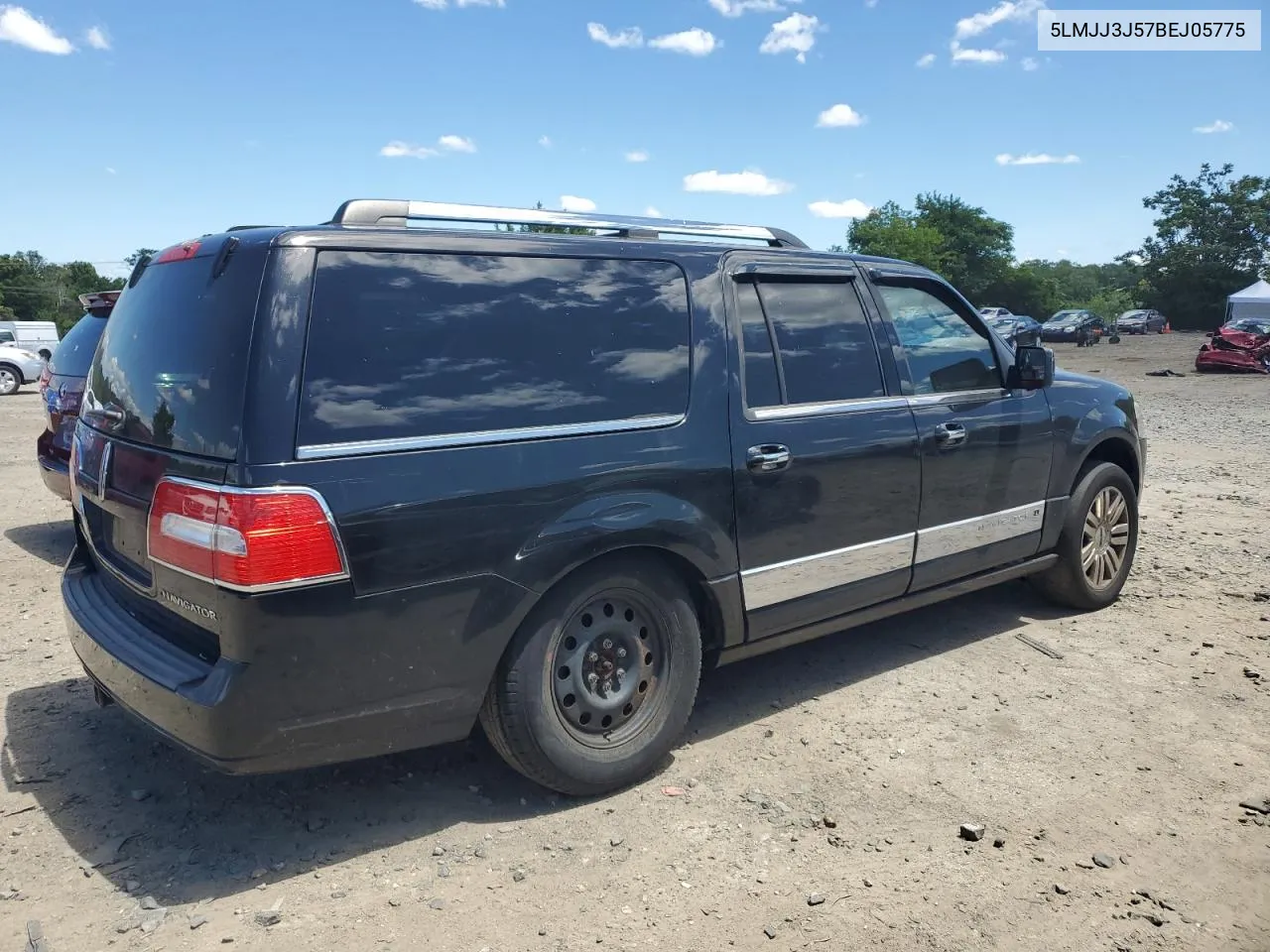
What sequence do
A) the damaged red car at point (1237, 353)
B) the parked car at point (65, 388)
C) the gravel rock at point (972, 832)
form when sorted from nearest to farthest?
1. the gravel rock at point (972, 832)
2. the parked car at point (65, 388)
3. the damaged red car at point (1237, 353)

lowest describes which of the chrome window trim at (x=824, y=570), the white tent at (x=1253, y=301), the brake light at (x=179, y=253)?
the chrome window trim at (x=824, y=570)

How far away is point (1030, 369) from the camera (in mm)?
4762

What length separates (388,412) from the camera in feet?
9.30

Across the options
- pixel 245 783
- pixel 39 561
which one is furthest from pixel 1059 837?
pixel 39 561

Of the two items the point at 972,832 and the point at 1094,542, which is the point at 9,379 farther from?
the point at 972,832

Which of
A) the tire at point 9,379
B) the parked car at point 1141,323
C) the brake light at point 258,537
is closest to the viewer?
the brake light at point 258,537

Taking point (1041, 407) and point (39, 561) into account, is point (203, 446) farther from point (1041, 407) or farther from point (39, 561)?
point (39, 561)

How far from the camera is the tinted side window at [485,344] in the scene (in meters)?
2.79

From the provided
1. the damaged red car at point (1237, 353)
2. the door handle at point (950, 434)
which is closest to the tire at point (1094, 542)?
the door handle at point (950, 434)

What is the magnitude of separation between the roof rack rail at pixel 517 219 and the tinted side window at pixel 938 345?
67 cm

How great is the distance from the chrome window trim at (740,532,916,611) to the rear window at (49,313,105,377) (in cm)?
506

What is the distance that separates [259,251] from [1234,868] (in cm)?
349

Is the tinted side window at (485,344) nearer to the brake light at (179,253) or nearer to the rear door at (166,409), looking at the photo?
the rear door at (166,409)

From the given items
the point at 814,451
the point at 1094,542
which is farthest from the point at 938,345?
the point at 1094,542
